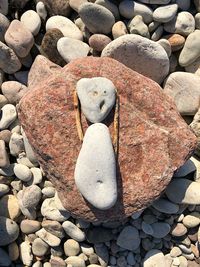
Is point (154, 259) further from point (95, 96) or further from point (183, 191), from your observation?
point (95, 96)

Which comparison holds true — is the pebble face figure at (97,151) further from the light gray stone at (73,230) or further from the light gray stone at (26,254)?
the light gray stone at (26,254)

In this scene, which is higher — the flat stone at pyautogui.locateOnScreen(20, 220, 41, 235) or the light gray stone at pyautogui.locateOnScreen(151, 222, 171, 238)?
the light gray stone at pyautogui.locateOnScreen(151, 222, 171, 238)

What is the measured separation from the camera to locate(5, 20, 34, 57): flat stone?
8.29 feet

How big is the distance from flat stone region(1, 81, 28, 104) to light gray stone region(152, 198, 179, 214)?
1.04 metres

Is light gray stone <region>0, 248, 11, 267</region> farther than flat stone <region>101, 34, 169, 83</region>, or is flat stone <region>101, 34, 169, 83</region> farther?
light gray stone <region>0, 248, 11, 267</region>

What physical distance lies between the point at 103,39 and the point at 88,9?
191mm

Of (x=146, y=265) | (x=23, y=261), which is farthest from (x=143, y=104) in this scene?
(x=23, y=261)

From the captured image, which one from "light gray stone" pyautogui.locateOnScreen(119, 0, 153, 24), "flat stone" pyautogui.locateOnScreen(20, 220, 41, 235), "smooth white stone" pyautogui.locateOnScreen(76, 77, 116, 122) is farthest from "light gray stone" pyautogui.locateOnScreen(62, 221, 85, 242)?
"light gray stone" pyautogui.locateOnScreen(119, 0, 153, 24)

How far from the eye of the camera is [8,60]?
2602 millimetres

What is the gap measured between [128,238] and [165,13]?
1.33m

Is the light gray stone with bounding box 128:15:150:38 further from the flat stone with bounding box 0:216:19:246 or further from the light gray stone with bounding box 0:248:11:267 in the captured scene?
the light gray stone with bounding box 0:248:11:267

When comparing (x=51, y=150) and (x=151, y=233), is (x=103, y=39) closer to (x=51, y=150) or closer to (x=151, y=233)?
(x=51, y=150)

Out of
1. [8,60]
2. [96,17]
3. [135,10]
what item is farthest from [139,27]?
[8,60]

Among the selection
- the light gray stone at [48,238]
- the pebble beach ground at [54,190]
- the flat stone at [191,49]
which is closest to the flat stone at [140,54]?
the pebble beach ground at [54,190]
